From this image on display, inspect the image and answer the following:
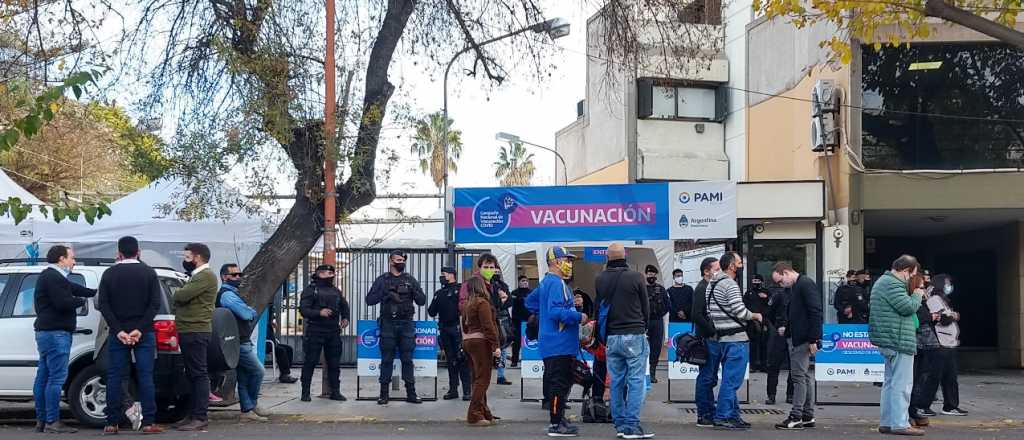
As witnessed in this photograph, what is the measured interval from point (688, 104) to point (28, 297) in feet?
64.7

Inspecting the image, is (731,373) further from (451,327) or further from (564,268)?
(451,327)

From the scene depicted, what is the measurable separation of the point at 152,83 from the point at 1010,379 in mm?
14670

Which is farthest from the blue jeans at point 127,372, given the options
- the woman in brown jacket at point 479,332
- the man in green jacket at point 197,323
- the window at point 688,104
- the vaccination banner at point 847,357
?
the window at point 688,104

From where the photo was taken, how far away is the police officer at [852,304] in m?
15.3

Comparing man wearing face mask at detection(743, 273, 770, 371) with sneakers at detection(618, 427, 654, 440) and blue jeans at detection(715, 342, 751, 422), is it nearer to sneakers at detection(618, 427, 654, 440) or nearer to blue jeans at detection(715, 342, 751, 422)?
blue jeans at detection(715, 342, 751, 422)

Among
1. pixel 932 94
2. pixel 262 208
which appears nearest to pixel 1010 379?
pixel 932 94

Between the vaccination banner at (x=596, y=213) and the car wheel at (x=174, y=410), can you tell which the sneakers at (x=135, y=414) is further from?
the vaccination banner at (x=596, y=213)

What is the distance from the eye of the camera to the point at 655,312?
14984 millimetres

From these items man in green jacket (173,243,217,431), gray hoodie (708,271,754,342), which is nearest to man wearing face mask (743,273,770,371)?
gray hoodie (708,271,754,342)

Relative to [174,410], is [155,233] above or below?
above

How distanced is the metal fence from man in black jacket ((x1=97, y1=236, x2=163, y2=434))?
7.39 meters

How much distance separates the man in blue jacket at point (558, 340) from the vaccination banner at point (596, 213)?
16.6 feet

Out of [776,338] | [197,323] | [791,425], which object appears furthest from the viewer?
[776,338]

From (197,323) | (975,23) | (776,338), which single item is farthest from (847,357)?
(197,323)
